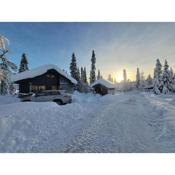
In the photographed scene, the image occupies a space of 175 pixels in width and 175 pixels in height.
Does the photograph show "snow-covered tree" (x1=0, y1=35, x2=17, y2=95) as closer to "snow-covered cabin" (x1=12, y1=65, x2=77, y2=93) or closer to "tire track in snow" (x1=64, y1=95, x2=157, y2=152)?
"tire track in snow" (x1=64, y1=95, x2=157, y2=152)

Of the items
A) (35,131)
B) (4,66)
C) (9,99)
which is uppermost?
(4,66)

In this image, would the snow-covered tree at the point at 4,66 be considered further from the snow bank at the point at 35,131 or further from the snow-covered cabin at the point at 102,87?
the snow-covered cabin at the point at 102,87

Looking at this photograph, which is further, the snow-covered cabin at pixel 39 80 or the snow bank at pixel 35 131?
the snow-covered cabin at pixel 39 80

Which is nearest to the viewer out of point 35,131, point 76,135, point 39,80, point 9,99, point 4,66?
point 76,135

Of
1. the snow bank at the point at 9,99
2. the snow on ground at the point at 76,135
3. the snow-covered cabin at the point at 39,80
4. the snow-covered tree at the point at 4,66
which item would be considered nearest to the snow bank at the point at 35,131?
the snow on ground at the point at 76,135

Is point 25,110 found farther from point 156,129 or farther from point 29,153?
point 156,129

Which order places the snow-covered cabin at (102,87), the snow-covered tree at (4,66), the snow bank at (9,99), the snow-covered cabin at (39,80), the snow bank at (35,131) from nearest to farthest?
the snow bank at (35,131) → the snow-covered tree at (4,66) → the snow bank at (9,99) → the snow-covered cabin at (39,80) → the snow-covered cabin at (102,87)

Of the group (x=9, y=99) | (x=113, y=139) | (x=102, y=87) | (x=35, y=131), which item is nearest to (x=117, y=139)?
(x=113, y=139)

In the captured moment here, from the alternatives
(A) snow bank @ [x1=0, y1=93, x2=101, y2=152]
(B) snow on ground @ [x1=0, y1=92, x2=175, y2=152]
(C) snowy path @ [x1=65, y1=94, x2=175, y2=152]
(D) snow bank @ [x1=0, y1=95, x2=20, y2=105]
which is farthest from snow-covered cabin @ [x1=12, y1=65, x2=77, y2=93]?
(C) snowy path @ [x1=65, y1=94, x2=175, y2=152]

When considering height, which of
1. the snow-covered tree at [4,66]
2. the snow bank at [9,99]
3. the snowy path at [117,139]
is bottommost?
the snowy path at [117,139]

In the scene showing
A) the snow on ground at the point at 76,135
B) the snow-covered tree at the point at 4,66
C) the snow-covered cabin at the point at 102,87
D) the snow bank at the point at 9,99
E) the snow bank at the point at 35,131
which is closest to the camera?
the snow on ground at the point at 76,135

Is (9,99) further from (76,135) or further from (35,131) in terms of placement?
(76,135)

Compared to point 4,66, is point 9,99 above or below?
below
